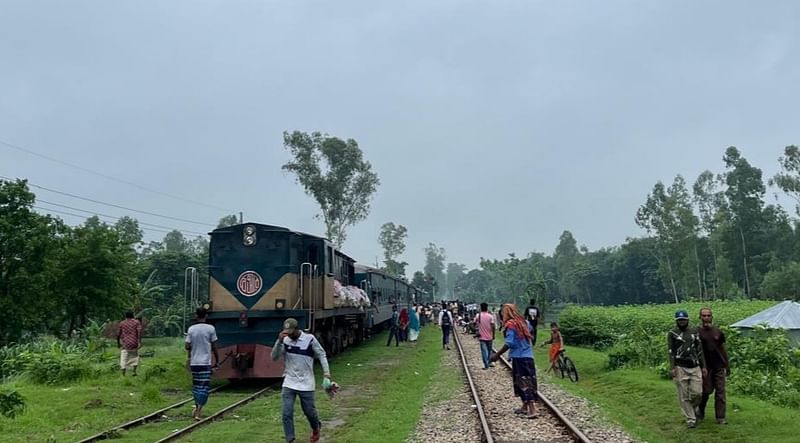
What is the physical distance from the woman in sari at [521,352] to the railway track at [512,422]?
0.37 metres

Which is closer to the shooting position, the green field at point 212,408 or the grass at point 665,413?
the grass at point 665,413

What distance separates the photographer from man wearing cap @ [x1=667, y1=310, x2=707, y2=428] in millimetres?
9445

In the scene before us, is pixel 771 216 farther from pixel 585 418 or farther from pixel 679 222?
pixel 585 418

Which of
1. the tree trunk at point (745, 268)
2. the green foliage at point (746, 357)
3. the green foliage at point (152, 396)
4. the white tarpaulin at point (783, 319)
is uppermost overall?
the tree trunk at point (745, 268)

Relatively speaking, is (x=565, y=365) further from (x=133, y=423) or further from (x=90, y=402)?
(x=90, y=402)

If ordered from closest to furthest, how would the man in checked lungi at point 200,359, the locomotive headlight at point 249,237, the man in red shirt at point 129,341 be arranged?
the man in checked lungi at point 200,359
the man in red shirt at point 129,341
the locomotive headlight at point 249,237

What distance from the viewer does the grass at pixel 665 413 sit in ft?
29.7

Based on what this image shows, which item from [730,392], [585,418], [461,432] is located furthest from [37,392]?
[730,392]

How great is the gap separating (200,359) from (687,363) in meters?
7.20

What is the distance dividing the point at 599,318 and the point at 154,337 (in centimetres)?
2405

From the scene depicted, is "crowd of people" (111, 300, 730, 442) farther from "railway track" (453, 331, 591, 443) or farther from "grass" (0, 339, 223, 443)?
"grass" (0, 339, 223, 443)

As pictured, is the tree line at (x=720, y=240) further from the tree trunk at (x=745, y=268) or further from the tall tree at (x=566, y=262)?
the tall tree at (x=566, y=262)

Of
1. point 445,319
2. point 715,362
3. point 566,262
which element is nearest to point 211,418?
point 715,362

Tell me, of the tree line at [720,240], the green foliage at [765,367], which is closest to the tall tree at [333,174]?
the tree line at [720,240]
